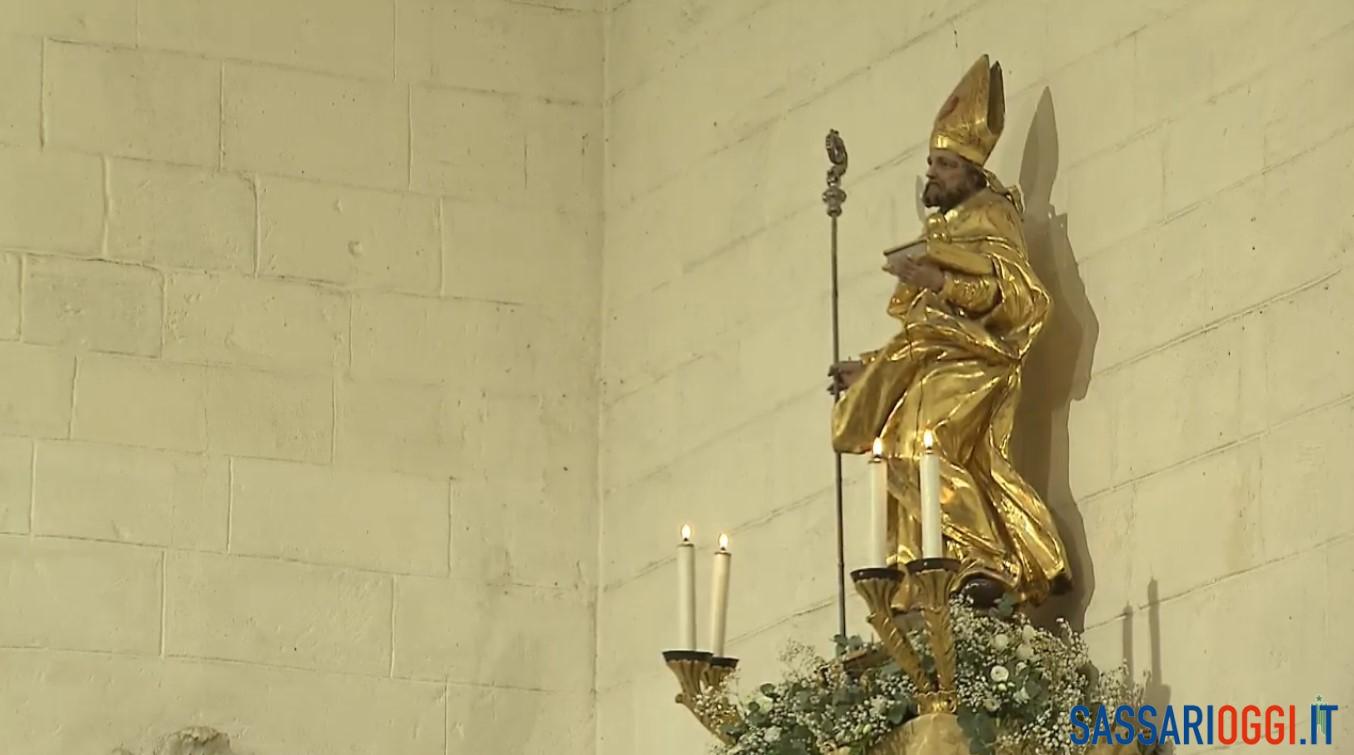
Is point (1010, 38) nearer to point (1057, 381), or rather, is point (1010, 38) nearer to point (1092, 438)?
point (1057, 381)

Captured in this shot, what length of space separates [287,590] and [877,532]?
6.71 feet

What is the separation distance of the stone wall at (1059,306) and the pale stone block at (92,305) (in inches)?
38.7

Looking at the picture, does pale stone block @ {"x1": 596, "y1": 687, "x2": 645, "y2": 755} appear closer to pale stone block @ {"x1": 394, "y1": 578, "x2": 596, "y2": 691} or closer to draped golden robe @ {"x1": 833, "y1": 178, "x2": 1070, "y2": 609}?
pale stone block @ {"x1": 394, "y1": 578, "x2": 596, "y2": 691}

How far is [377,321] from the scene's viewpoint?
229 inches

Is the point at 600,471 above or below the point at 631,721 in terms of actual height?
above

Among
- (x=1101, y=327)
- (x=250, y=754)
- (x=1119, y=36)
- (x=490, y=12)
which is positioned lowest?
(x=250, y=754)

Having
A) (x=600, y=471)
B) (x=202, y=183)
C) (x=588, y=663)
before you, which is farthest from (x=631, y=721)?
(x=202, y=183)

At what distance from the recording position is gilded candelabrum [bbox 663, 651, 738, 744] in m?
4.27

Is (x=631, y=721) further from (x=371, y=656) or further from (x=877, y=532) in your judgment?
(x=877, y=532)

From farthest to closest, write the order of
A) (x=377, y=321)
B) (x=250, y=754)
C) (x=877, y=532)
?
(x=377, y=321)
(x=250, y=754)
(x=877, y=532)

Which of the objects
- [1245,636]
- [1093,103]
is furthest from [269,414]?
[1245,636]

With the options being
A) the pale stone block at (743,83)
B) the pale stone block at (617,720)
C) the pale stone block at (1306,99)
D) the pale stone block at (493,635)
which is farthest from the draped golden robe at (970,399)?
the pale stone block at (493,635)

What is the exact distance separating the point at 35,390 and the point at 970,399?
6.78 feet

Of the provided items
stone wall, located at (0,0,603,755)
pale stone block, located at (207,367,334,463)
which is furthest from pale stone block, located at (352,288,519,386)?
pale stone block, located at (207,367,334,463)
